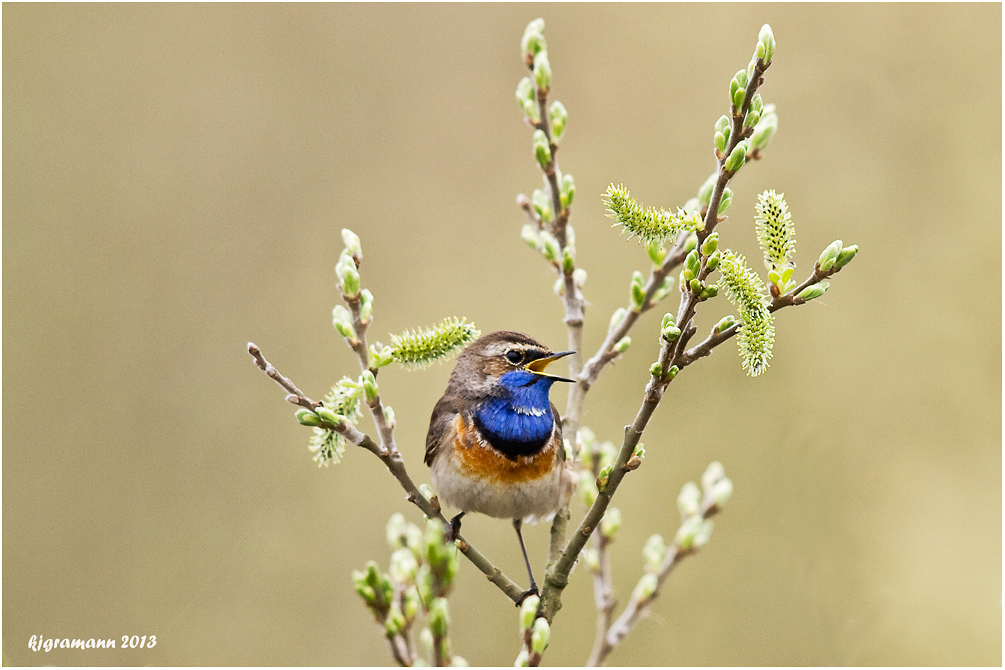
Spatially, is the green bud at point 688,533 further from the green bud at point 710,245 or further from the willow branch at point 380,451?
the green bud at point 710,245

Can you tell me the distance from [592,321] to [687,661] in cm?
238

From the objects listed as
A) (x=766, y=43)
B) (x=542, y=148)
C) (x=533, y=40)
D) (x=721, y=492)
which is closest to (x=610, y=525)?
(x=721, y=492)

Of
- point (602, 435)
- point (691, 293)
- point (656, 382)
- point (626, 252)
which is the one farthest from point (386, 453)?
point (626, 252)

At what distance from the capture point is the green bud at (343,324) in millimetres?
2645

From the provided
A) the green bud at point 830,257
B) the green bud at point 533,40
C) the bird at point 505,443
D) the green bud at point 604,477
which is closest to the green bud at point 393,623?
the green bud at point 604,477

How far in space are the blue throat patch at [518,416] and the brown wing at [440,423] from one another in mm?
128

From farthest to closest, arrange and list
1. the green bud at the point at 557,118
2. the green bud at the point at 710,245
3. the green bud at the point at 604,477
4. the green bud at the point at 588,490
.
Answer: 1. the green bud at the point at 588,490
2. the green bud at the point at 557,118
3. the green bud at the point at 604,477
4. the green bud at the point at 710,245

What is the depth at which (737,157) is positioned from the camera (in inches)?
88.7

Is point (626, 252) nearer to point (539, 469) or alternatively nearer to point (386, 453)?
point (539, 469)

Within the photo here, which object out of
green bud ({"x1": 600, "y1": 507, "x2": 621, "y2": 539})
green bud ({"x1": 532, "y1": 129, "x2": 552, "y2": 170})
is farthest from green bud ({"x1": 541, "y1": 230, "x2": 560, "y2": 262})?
green bud ({"x1": 600, "y1": 507, "x2": 621, "y2": 539})

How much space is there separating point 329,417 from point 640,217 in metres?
1.02

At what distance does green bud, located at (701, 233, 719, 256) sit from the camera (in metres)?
2.16

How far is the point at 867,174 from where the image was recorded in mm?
6602

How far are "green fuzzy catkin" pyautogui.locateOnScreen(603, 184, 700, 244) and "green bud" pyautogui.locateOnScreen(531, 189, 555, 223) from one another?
1177 mm
